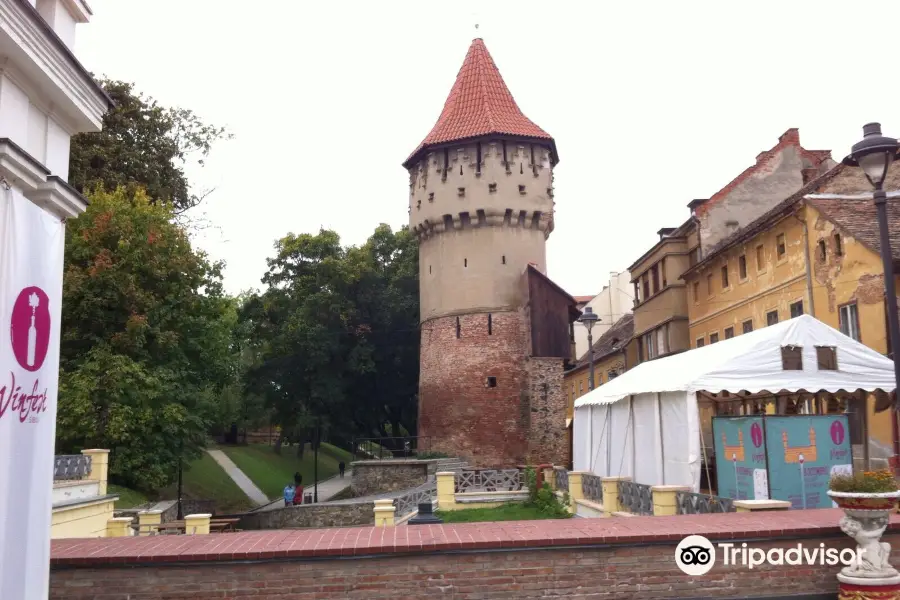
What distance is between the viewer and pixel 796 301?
76.7 ft

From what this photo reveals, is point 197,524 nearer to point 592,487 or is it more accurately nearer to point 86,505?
point 86,505

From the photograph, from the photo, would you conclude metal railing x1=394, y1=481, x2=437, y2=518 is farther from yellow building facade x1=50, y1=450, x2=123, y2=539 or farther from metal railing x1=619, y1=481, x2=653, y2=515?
metal railing x1=619, y1=481, x2=653, y2=515

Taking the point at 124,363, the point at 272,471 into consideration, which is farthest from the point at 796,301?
the point at 272,471

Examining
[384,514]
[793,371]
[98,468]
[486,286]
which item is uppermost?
[486,286]

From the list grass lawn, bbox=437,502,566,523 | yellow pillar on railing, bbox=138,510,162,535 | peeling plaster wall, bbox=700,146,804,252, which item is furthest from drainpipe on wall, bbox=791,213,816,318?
yellow pillar on railing, bbox=138,510,162,535

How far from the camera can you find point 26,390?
20.9ft

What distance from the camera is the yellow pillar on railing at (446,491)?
23453 mm

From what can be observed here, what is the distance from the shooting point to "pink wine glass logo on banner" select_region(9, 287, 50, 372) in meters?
6.32

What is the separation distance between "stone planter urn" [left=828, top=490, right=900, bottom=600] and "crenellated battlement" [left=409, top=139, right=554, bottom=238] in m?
27.3

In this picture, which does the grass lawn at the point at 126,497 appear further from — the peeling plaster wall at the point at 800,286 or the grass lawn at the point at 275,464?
the peeling plaster wall at the point at 800,286

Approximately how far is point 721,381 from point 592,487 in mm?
6380

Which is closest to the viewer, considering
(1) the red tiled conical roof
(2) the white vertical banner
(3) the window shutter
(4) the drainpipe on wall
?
(2) the white vertical banner

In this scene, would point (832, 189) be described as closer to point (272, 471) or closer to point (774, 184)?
point (774, 184)

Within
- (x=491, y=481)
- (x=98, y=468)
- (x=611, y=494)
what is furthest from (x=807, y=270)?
(x=98, y=468)
